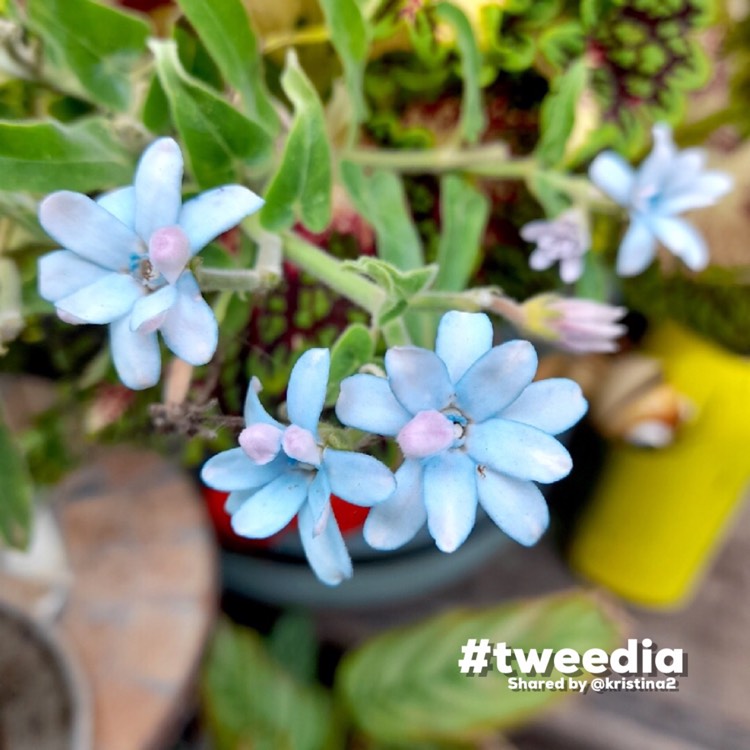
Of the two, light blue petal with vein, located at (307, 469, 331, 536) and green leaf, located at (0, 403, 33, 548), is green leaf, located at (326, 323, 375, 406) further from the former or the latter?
green leaf, located at (0, 403, 33, 548)

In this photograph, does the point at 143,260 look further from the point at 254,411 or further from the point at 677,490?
the point at 677,490

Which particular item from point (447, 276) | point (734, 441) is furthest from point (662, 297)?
point (447, 276)

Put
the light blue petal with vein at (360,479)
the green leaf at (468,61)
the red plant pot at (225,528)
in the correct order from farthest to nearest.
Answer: the red plant pot at (225,528) → the green leaf at (468,61) → the light blue petal with vein at (360,479)

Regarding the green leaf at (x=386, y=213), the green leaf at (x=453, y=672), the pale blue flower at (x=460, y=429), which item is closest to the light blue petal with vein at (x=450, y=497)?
the pale blue flower at (x=460, y=429)

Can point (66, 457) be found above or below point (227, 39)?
below

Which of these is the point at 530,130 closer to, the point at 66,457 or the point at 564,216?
the point at 564,216

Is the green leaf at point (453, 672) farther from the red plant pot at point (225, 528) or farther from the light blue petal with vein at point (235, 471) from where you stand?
the light blue petal with vein at point (235, 471)

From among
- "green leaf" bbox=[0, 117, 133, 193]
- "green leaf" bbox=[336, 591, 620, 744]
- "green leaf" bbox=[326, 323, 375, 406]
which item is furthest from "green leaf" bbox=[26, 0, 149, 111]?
"green leaf" bbox=[336, 591, 620, 744]
